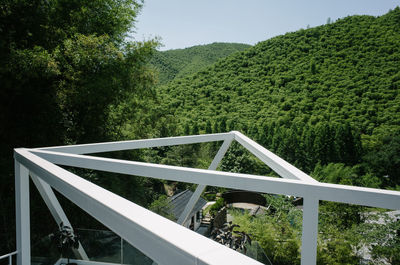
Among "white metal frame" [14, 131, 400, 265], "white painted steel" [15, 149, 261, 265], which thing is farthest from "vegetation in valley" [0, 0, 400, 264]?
"white painted steel" [15, 149, 261, 265]

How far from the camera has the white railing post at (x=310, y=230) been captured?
1.18m

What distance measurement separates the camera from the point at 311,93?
29969 millimetres

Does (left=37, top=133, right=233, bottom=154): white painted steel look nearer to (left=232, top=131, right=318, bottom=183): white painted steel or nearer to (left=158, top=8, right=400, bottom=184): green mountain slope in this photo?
(left=232, top=131, right=318, bottom=183): white painted steel

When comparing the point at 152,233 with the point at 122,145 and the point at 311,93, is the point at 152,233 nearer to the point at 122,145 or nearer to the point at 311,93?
the point at 122,145

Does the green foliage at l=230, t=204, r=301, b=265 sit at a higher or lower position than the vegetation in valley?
lower

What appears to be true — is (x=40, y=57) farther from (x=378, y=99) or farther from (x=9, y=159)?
(x=378, y=99)

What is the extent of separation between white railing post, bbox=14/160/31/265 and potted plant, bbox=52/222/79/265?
2.54 feet

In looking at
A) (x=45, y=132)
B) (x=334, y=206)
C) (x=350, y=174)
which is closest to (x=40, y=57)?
(x=45, y=132)

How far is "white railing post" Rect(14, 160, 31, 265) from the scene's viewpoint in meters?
2.23

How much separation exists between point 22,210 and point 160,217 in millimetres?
2213

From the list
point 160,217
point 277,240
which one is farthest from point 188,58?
point 160,217

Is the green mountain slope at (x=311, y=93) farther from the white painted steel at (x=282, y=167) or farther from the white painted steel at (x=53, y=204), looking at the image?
the white painted steel at (x=282, y=167)

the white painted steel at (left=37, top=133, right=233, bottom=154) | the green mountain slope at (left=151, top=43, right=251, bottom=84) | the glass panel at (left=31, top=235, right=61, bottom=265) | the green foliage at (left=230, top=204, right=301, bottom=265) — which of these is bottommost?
the green foliage at (left=230, top=204, right=301, bottom=265)

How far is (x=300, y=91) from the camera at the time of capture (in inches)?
1221
